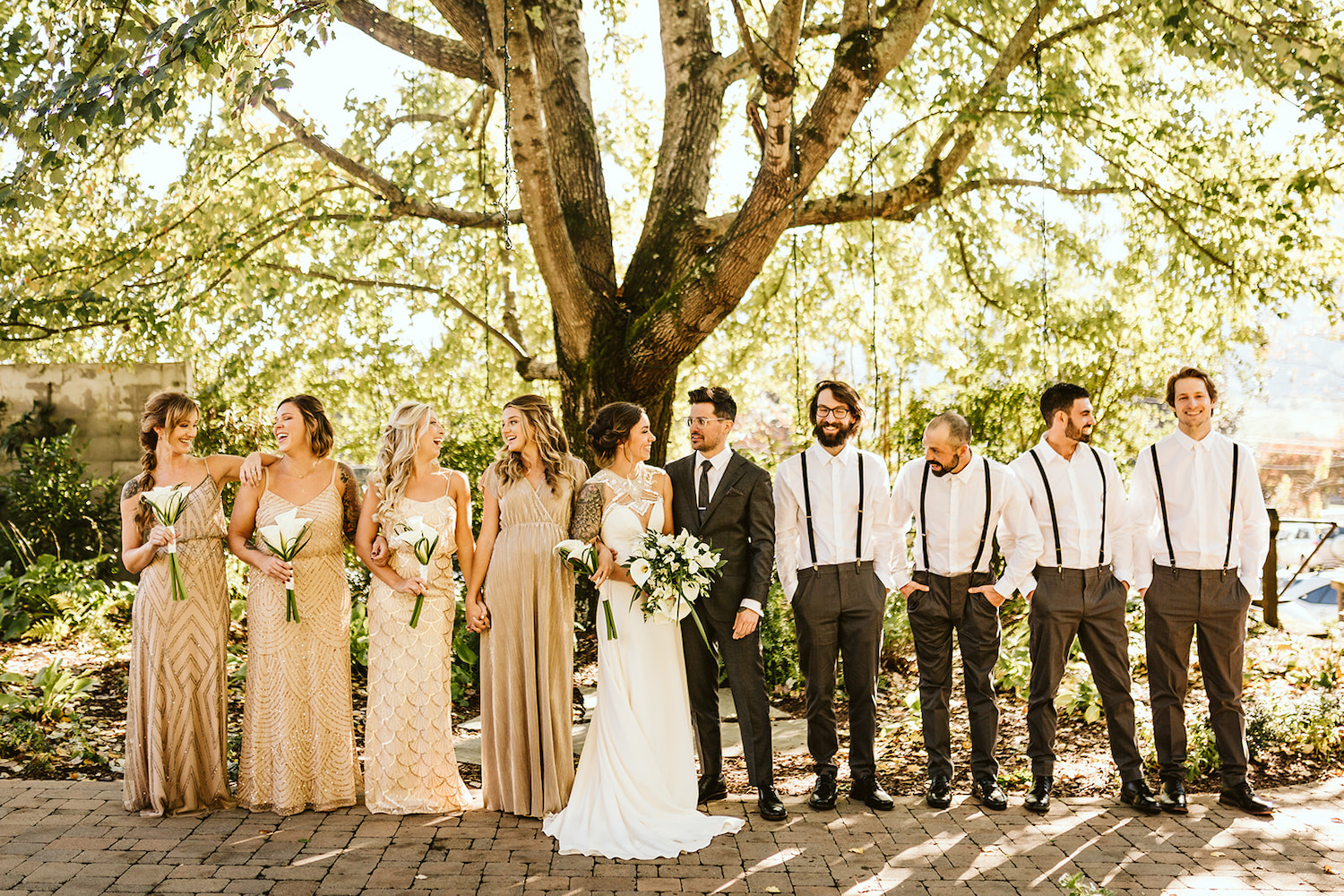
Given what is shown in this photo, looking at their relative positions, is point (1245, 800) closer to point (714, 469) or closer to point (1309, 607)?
point (714, 469)

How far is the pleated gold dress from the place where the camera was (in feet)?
18.1

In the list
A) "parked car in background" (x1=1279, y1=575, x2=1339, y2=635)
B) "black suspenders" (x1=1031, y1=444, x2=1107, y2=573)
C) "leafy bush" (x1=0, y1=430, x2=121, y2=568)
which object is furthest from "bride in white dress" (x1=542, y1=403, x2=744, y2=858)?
"parked car in background" (x1=1279, y1=575, x2=1339, y2=635)

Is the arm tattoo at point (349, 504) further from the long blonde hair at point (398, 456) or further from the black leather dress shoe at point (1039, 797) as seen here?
the black leather dress shoe at point (1039, 797)

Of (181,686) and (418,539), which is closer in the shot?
(418,539)

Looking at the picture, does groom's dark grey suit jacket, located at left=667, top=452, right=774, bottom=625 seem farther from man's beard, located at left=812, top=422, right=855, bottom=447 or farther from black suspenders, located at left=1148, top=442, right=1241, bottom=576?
black suspenders, located at left=1148, top=442, right=1241, bottom=576

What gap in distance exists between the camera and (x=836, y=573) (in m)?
5.63

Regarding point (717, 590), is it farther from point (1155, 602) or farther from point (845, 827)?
point (1155, 602)

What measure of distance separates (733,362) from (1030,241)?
152 inches

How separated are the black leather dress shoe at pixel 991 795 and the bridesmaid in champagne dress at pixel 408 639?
8.98 feet

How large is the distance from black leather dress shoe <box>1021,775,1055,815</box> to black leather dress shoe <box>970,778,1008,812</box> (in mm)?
120

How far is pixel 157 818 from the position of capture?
549 cm

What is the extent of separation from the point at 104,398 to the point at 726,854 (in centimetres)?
865

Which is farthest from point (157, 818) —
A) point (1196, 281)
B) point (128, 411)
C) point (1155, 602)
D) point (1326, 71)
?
point (1196, 281)

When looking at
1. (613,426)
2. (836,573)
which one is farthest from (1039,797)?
(613,426)
